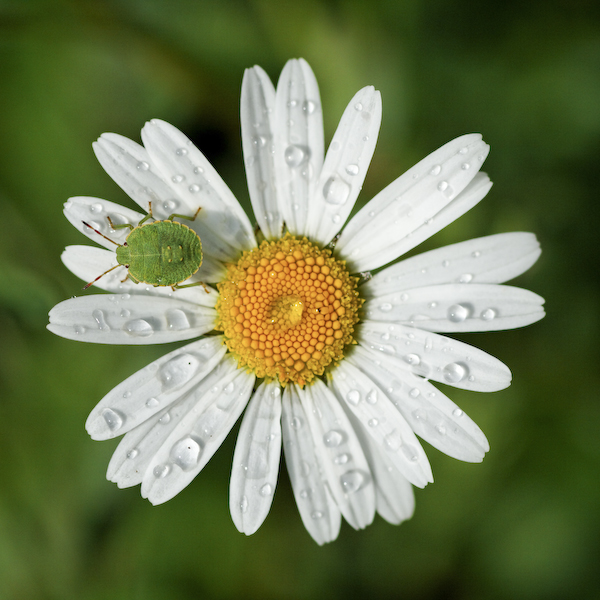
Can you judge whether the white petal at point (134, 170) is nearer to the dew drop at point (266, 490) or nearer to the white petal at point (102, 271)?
the white petal at point (102, 271)

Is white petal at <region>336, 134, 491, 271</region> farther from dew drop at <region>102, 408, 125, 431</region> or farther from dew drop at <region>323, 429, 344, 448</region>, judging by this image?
dew drop at <region>102, 408, 125, 431</region>

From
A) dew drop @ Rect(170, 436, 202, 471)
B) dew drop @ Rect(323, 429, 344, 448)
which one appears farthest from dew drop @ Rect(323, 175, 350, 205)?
dew drop @ Rect(170, 436, 202, 471)

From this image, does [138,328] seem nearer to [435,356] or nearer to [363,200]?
[435,356]

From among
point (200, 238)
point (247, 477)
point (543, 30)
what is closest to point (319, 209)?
point (200, 238)

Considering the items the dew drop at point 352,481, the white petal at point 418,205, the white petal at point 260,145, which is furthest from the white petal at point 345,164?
the dew drop at point 352,481

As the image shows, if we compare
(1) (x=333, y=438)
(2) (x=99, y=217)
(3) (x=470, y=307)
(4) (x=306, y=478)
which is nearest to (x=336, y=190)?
(3) (x=470, y=307)
